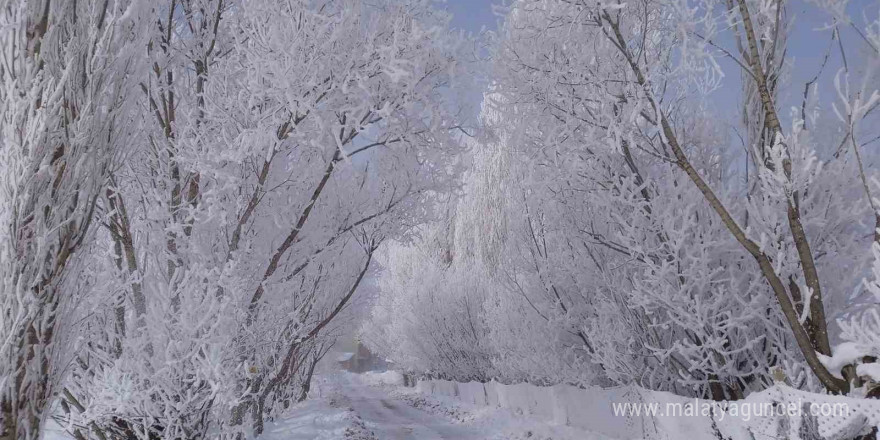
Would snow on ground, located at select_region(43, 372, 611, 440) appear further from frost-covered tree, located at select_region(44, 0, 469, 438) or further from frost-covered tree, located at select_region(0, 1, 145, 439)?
frost-covered tree, located at select_region(0, 1, 145, 439)

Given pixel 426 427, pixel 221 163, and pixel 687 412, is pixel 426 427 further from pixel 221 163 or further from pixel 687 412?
pixel 221 163

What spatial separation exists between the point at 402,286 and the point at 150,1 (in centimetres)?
2498

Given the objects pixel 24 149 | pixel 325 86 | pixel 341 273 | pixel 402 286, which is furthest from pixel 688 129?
pixel 402 286

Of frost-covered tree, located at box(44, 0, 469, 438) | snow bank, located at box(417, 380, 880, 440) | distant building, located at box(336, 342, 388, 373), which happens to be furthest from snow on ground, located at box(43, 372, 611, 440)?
distant building, located at box(336, 342, 388, 373)

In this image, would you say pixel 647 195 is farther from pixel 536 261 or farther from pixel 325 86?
pixel 536 261

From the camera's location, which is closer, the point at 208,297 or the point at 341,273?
the point at 208,297

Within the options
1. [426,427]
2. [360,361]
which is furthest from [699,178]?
[360,361]

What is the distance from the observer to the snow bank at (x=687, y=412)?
389 centimetres

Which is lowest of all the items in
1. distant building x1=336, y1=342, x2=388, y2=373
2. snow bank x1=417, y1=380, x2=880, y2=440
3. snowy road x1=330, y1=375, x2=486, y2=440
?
snowy road x1=330, y1=375, x2=486, y2=440

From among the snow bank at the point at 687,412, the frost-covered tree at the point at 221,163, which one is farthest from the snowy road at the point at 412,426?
the frost-covered tree at the point at 221,163

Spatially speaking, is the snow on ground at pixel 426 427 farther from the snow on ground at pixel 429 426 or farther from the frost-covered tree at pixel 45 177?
the frost-covered tree at pixel 45 177

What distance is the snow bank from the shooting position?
3895 mm

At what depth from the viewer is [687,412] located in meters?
7.35

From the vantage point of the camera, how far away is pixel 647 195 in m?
6.77
